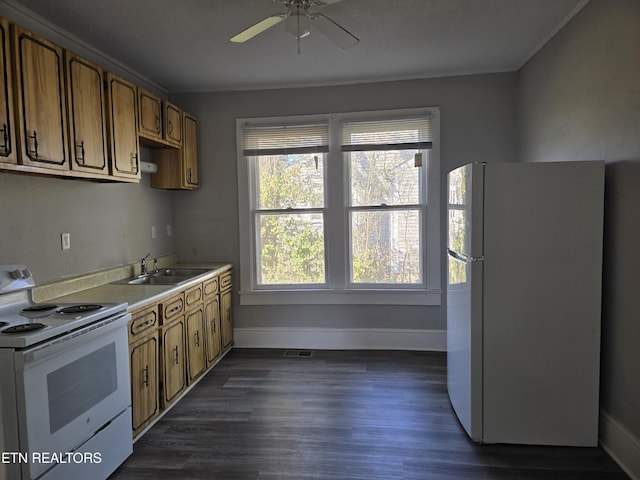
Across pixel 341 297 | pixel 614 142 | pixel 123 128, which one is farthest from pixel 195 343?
pixel 614 142

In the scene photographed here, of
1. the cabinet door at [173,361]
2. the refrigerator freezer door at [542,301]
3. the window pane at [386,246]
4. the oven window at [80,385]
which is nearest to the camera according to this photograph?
the oven window at [80,385]

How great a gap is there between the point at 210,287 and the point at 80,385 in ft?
5.51

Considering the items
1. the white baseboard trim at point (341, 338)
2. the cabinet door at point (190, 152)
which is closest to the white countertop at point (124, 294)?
the cabinet door at point (190, 152)

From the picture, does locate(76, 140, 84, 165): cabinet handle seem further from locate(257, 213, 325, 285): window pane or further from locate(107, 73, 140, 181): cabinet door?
locate(257, 213, 325, 285): window pane

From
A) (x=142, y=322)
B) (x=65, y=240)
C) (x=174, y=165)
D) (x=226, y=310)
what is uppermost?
(x=174, y=165)

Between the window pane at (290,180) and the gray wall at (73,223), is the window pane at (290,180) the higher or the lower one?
the higher one

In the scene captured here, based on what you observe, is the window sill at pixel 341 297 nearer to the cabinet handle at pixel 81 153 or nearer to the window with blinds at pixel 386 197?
the window with blinds at pixel 386 197

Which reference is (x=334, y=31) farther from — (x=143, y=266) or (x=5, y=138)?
(x=143, y=266)

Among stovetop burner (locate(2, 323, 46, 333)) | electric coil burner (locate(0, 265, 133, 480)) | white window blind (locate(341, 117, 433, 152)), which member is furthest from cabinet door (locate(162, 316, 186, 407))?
white window blind (locate(341, 117, 433, 152))

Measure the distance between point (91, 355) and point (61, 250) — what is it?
1.01 meters

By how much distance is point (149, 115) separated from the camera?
313cm

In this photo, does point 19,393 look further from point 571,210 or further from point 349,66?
point 349,66

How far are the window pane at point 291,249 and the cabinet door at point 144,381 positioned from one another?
1621mm

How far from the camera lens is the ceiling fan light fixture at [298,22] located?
2.08 metres
